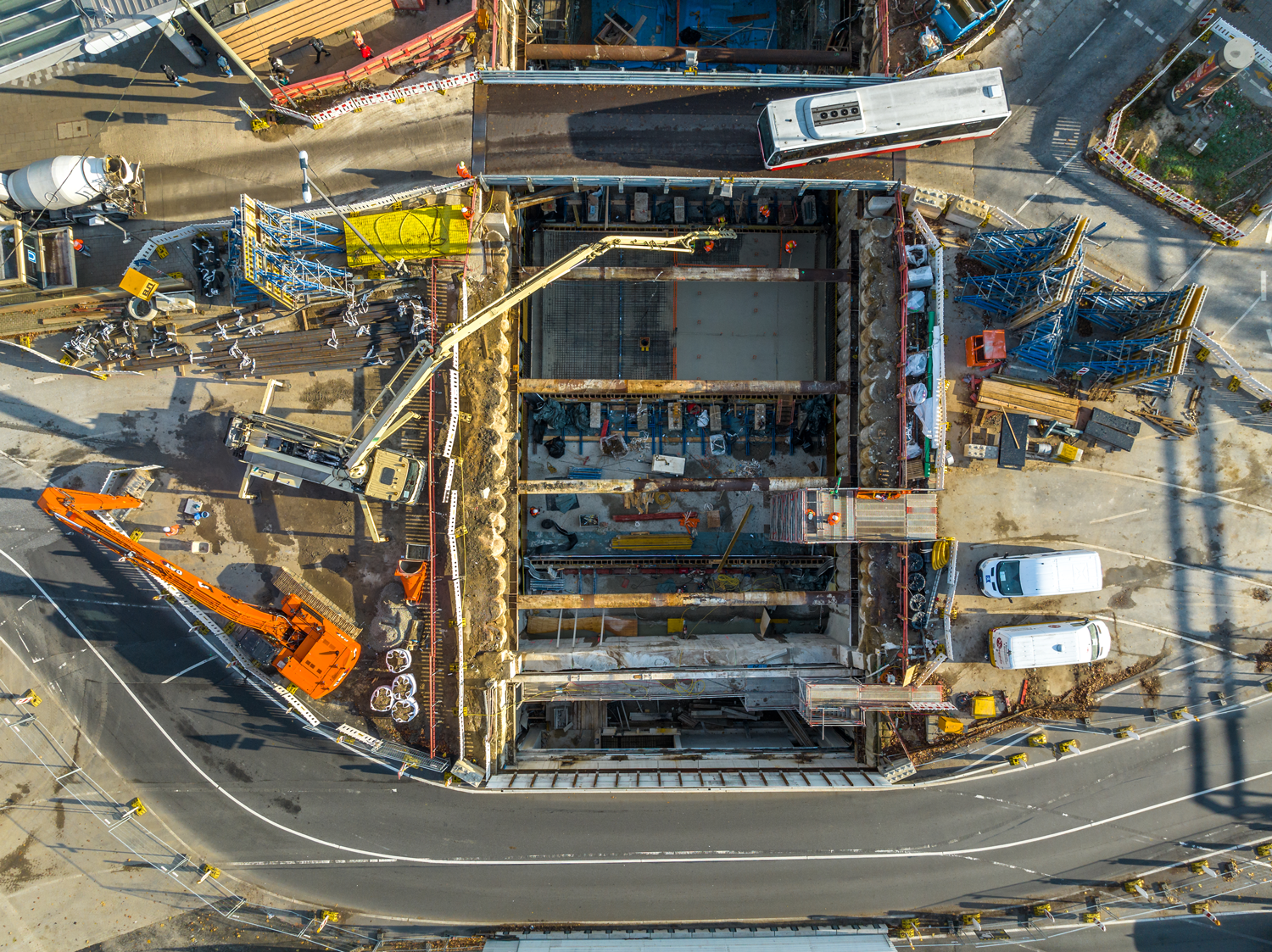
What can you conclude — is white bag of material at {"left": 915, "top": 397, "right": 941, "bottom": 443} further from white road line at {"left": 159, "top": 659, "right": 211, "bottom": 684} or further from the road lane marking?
white road line at {"left": 159, "top": 659, "right": 211, "bottom": 684}

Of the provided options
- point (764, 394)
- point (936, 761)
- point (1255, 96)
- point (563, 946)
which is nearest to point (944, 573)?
point (936, 761)

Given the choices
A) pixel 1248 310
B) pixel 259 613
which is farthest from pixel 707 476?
pixel 1248 310

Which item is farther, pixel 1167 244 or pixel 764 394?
pixel 764 394

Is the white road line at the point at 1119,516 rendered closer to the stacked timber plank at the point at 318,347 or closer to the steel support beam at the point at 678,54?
the steel support beam at the point at 678,54

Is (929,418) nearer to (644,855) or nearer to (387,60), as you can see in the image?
(644,855)

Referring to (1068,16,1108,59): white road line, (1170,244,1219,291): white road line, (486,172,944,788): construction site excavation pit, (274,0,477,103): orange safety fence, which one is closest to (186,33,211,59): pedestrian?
(274,0,477,103): orange safety fence

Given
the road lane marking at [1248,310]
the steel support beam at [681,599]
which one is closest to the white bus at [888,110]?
the road lane marking at [1248,310]

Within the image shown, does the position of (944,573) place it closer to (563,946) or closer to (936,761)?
(936,761)
